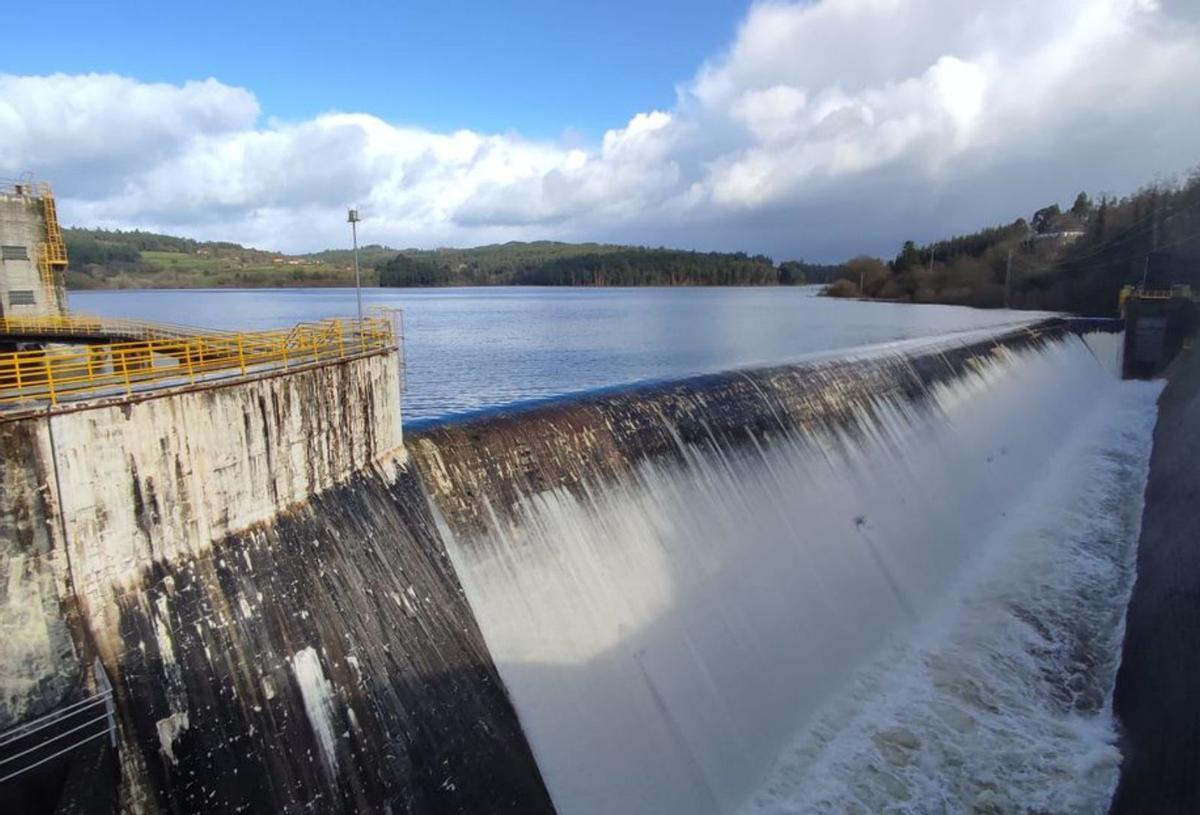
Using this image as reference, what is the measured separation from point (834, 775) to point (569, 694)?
4.87 meters

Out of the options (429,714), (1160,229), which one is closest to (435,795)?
(429,714)

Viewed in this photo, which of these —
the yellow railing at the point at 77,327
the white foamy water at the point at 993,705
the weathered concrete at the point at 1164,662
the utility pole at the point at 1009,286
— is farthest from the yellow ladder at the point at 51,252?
the utility pole at the point at 1009,286

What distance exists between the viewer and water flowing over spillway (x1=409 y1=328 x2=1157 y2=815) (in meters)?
11.7

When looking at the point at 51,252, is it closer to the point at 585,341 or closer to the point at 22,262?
the point at 22,262

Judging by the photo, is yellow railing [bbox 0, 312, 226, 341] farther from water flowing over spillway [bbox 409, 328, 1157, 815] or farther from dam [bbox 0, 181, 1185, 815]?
water flowing over spillway [bbox 409, 328, 1157, 815]

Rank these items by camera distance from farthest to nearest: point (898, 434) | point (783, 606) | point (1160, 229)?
point (1160, 229) → point (898, 434) → point (783, 606)

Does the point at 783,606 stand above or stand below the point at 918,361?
below

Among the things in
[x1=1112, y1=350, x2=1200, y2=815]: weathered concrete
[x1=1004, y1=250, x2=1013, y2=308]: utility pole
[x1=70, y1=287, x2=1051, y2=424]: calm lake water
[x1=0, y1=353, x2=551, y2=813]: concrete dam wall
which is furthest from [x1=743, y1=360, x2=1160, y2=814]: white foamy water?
[x1=1004, y1=250, x2=1013, y2=308]: utility pole

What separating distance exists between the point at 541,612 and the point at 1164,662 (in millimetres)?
12950

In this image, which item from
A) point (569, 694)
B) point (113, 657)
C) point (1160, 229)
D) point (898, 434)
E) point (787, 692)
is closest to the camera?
point (113, 657)

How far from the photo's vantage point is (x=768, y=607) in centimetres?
1525

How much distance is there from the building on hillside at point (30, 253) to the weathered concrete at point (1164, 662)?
32.4 metres

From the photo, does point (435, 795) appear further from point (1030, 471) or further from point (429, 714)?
point (1030, 471)

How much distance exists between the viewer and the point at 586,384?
95.9ft
